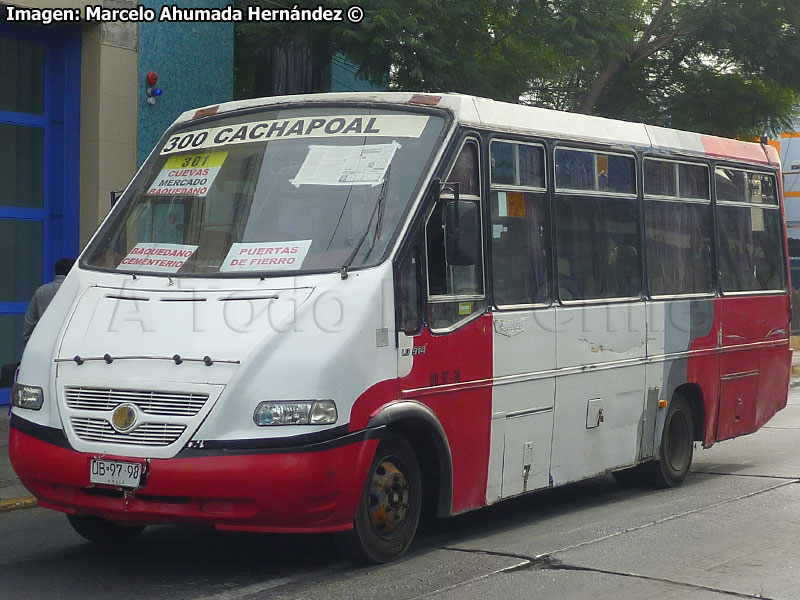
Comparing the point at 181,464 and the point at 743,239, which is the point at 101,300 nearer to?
the point at 181,464

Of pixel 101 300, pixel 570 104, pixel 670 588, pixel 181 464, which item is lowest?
pixel 670 588

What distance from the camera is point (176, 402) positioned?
6094 millimetres

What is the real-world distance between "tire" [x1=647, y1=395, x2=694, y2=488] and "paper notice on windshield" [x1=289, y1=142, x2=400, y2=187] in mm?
3781

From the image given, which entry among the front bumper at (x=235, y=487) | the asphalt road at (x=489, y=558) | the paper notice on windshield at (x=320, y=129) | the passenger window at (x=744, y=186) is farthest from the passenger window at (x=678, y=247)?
the front bumper at (x=235, y=487)

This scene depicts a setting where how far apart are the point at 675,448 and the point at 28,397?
5.48m

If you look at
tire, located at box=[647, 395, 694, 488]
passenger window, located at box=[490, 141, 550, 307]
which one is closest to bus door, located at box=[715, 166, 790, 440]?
tire, located at box=[647, 395, 694, 488]

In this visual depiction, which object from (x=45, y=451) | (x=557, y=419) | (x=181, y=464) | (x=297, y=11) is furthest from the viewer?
(x=297, y=11)

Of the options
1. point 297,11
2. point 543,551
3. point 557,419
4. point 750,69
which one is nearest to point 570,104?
point 750,69

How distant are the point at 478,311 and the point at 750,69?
11.5 m

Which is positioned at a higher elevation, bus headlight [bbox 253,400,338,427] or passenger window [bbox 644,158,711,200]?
passenger window [bbox 644,158,711,200]

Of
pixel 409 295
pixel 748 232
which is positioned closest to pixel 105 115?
pixel 748 232

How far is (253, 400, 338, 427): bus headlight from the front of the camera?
6.04m

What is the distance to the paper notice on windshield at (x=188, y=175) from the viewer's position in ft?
24.3

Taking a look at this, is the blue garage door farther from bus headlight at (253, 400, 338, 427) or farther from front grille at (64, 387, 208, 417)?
bus headlight at (253, 400, 338, 427)
